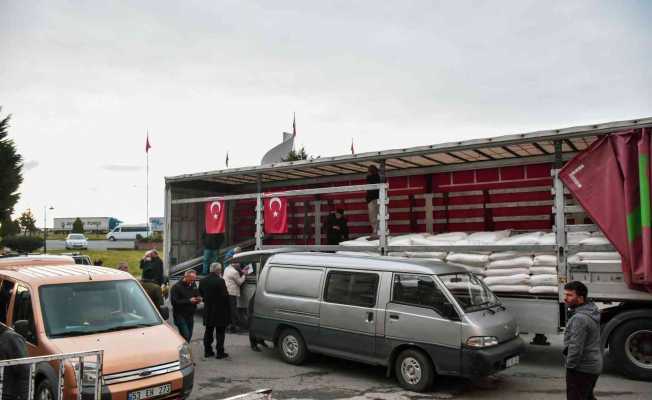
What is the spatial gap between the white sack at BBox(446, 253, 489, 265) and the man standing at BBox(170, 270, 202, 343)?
15.0ft

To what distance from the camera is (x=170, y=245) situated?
1472 cm

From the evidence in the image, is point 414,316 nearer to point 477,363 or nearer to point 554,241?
point 477,363

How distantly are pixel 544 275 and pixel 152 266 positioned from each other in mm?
8234

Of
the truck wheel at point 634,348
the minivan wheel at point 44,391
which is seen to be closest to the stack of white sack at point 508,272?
the truck wheel at point 634,348

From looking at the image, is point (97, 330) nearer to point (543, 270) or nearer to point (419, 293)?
point (419, 293)

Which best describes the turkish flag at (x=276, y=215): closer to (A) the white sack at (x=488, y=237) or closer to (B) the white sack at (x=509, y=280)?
(A) the white sack at (x=488, y=237)

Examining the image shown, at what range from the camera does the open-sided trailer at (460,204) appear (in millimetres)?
7895

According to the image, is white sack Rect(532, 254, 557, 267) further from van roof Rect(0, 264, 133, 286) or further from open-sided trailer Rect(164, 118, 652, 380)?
van roof Rect(0, 264, 133, 286)

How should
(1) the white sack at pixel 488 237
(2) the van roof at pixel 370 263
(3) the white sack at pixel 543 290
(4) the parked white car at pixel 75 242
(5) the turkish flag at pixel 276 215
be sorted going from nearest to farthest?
(2) the van roof at pixel 370 263 < (3) the white sack at pixel 543 290 < (1) the white sack at pixel 488 237 < (5) the turkish flag at pixel 276 215 < (4) the parked white car at pixel 75 242

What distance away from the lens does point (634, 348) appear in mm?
7695

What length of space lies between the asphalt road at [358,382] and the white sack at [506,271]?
1529 millimetres

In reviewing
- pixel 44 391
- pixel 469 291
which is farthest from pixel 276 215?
pixel 44 391

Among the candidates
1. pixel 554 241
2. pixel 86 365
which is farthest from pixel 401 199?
pixel 86 365

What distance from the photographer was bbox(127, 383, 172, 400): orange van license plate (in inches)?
214
